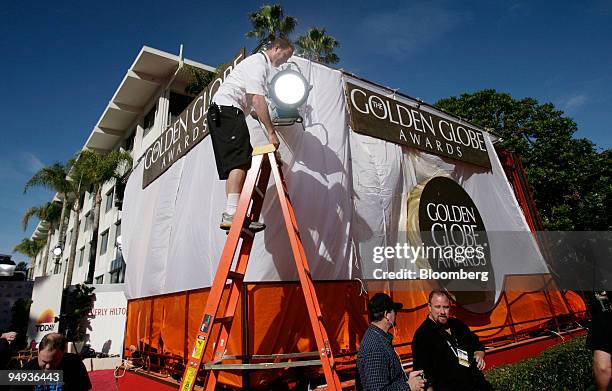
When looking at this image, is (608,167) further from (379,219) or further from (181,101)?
(181,101)

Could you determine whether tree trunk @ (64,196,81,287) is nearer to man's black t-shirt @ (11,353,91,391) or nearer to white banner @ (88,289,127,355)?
white banner @ (88,289,127,355)

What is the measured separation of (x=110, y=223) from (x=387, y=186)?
25961mm

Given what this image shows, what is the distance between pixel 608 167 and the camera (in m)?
20.5

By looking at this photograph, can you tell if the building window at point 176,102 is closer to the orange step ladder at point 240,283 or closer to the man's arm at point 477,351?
the orange step ladder at point 240,283

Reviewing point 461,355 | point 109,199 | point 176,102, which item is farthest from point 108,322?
point 461,355

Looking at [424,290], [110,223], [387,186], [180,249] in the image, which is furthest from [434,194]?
[110,223]

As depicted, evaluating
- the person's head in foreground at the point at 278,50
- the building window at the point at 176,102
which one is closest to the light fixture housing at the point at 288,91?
the person's head in foreground at the point at 278,50

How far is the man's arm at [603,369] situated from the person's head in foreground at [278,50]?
4.06 metres

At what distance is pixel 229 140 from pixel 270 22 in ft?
69.8

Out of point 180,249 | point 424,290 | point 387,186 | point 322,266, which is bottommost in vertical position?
point 424,290

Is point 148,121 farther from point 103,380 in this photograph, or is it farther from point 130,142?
point 103,380

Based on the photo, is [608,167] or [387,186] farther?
[608,167]

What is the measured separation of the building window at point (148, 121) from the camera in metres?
24.6

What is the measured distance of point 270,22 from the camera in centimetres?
2255
